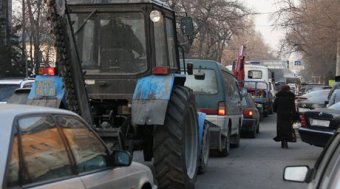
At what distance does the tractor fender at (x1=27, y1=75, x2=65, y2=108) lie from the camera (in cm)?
754

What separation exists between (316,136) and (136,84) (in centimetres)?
515

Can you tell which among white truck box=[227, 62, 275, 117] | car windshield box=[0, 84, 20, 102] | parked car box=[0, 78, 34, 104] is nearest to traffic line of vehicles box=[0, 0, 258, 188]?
car windshield box=[0, 84, 20, 102]

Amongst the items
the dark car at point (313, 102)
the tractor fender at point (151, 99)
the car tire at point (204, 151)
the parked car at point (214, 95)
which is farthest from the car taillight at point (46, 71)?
the dark car at point (313, 102)

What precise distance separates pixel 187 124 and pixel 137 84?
1.37 meters

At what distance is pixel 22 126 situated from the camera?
3.46 metres

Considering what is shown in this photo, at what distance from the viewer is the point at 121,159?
4.61 meters

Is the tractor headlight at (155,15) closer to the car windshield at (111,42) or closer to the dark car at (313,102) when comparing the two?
the car windshield at (111,42)

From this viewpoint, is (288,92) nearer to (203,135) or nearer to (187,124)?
(203,135)

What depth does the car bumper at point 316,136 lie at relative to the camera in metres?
11.1

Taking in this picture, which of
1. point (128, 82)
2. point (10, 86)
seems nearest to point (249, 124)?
point (10, 86)

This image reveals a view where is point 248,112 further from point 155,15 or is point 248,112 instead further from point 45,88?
point 45,88

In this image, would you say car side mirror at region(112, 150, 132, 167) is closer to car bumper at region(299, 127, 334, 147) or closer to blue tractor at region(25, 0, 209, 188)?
blue tractor at region(25, 0, 209, 188)

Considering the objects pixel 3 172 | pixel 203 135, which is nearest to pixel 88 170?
pixel 3 172

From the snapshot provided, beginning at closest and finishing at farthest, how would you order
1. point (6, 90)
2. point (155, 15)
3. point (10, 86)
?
point (155, 15), point (6, 90), point (10, 86)
